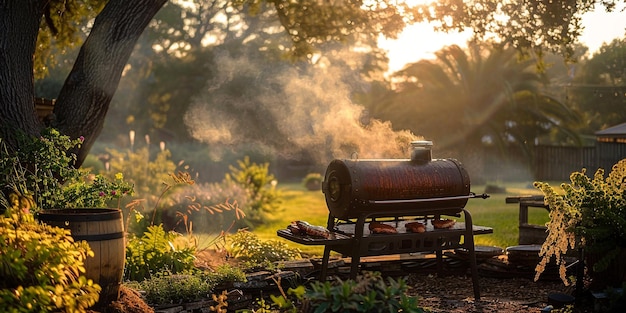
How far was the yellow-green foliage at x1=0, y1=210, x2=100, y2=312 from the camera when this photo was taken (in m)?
4.07

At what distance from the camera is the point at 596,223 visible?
221 inches

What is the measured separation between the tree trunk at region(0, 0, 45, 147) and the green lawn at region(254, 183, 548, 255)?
183 inches

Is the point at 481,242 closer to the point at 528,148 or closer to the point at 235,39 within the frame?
the point at 528,148

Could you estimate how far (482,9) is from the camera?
10.9 meters

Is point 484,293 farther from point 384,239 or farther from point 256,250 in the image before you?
point 256,250

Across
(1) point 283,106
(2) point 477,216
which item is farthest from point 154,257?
(1) point 283,106

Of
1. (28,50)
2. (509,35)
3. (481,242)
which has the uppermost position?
(509,35)

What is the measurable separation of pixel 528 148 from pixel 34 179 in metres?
20.4

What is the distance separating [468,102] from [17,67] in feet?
66.9

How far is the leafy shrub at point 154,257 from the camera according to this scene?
7102mm

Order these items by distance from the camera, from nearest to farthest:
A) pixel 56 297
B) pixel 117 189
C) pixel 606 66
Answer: pixel 56 297 < pixel 117 189 < pixel 606 66

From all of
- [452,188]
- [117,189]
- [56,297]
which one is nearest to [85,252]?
[56,297]

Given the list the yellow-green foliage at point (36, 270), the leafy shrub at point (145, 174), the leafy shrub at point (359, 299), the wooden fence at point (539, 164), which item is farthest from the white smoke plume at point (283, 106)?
the leafy shrub at point (359, 299)

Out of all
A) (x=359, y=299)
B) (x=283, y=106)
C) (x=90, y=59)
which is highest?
(x=283, y=106)
